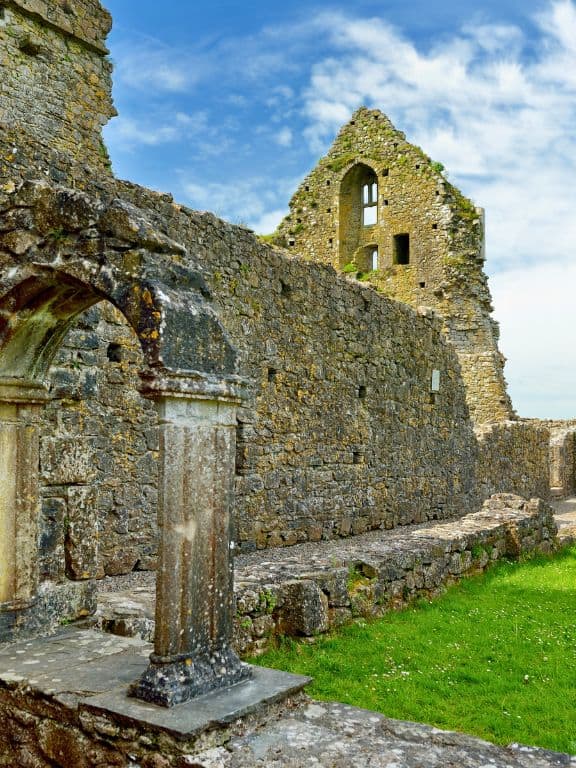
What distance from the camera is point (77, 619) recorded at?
499 cm

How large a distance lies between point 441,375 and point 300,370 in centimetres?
524

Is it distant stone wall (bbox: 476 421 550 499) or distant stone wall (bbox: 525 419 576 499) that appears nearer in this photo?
distant stone wall (bbox: 476 421 550 499)

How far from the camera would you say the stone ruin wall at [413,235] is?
22.2 meters

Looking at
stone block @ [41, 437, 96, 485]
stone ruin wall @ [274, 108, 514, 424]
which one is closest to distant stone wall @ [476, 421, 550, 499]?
stone ruin wall @ [274, 108, 514, 424]

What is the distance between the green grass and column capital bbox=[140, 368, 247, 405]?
257 centimetres

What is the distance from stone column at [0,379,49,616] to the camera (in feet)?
15.2

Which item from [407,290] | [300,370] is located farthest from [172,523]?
[407,290]

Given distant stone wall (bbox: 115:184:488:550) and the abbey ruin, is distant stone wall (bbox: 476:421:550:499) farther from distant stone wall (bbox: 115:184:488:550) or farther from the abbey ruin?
distant stone wall (bbox: 115:184:488:550)

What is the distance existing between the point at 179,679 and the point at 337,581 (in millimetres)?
3787

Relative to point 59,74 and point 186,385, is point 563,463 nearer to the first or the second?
point 59,74

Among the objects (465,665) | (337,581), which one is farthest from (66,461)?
(465,665)

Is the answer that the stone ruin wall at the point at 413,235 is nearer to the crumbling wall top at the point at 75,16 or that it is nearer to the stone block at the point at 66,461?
the crumbling wall top at the point at 75,16

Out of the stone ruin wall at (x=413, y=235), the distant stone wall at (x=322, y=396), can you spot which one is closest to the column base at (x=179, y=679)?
the distant stone wall at (x=322, y=396)

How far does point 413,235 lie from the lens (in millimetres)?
23109
